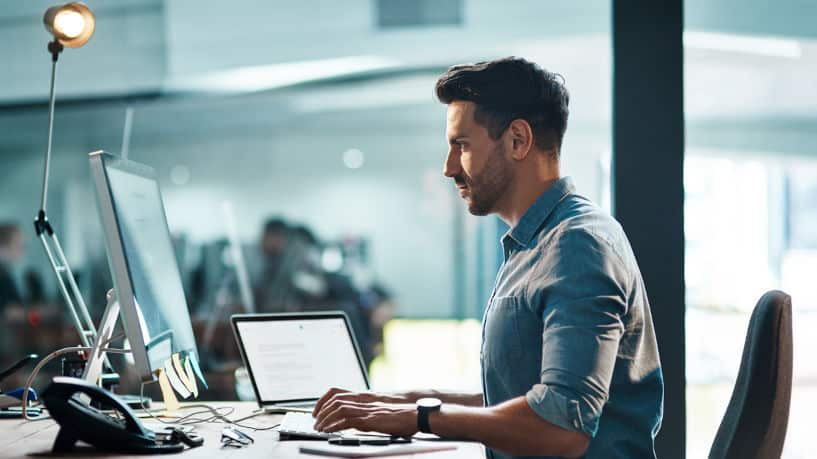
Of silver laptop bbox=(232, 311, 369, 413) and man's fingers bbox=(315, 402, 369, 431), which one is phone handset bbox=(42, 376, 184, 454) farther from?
silver laptop bbox=(232, 311, 369, 413)

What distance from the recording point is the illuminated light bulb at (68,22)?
201 cm

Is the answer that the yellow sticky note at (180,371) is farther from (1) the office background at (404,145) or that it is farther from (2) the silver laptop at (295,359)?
(1) the office background at (404,145)

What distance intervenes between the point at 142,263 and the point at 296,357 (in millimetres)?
543

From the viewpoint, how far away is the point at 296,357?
6.45 ft

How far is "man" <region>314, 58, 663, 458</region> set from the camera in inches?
49.4

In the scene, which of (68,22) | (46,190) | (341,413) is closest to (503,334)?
(341,413)

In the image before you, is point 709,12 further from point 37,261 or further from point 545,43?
point 37,261

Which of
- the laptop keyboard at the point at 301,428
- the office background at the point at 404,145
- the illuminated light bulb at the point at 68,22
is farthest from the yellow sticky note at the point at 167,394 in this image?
the office background at the point at 404,145

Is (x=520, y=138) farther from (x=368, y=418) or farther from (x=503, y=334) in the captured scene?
(x=368, y=418)

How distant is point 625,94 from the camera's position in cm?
228

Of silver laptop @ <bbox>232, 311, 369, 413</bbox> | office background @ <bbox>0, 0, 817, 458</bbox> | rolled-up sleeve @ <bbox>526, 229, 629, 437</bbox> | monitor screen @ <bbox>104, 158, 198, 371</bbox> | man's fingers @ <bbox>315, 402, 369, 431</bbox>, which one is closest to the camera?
rolled-up sleeve @ <bbox>526, 229, 629, 437</bbox>

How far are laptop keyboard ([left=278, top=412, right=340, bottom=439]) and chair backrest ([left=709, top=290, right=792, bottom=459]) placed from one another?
699mm

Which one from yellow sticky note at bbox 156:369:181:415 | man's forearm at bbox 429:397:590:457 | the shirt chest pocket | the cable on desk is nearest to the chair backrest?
man's forearm at bbox 429:397:590:457

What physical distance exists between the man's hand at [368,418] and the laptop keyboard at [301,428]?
0.14m
